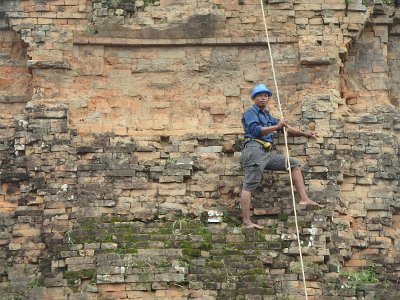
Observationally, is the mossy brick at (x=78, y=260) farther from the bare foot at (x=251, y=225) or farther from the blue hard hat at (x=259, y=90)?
the blue hard hat at (x=259, y=90)

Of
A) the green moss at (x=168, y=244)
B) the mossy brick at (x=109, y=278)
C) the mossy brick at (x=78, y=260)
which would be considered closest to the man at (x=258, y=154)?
the green moss at (x=168, y=244)

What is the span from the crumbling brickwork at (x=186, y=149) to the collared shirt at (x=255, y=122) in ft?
2.41

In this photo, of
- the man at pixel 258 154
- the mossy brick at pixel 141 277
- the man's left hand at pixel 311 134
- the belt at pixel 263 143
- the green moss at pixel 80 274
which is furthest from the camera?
the man's left hand at pixel 311 134

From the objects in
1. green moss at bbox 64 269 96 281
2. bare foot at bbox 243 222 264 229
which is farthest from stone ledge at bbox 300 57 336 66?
green moss at bbox 64 269 96 281

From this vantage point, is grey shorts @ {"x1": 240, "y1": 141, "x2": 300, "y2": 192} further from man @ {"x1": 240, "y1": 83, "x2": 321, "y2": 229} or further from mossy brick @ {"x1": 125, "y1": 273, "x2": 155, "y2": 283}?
mossy brick @ {"x1": 125, "y1": 273, "x2": 155, "y2": 283}

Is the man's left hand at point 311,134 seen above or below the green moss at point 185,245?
above

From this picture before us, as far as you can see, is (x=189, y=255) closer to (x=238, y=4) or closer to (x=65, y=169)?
(x=65, y=169)

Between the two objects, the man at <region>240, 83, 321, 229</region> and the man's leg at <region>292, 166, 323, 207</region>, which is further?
the man's leg at <region>292, 166, 323, 207</region>

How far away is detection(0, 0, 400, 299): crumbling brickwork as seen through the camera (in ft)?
64.5

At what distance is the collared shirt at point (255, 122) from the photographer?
20.4 m

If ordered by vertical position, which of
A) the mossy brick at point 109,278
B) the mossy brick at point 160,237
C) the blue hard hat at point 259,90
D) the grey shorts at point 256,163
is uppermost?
the blue hard hat at point 259,90

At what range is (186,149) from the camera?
21.4 metres

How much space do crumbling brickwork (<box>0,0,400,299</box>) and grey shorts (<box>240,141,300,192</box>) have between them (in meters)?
0.44

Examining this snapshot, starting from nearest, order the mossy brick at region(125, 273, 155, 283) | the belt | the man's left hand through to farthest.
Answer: the mossy brick at region(125, 273, 155, 283) < the belt < the man's left hand
